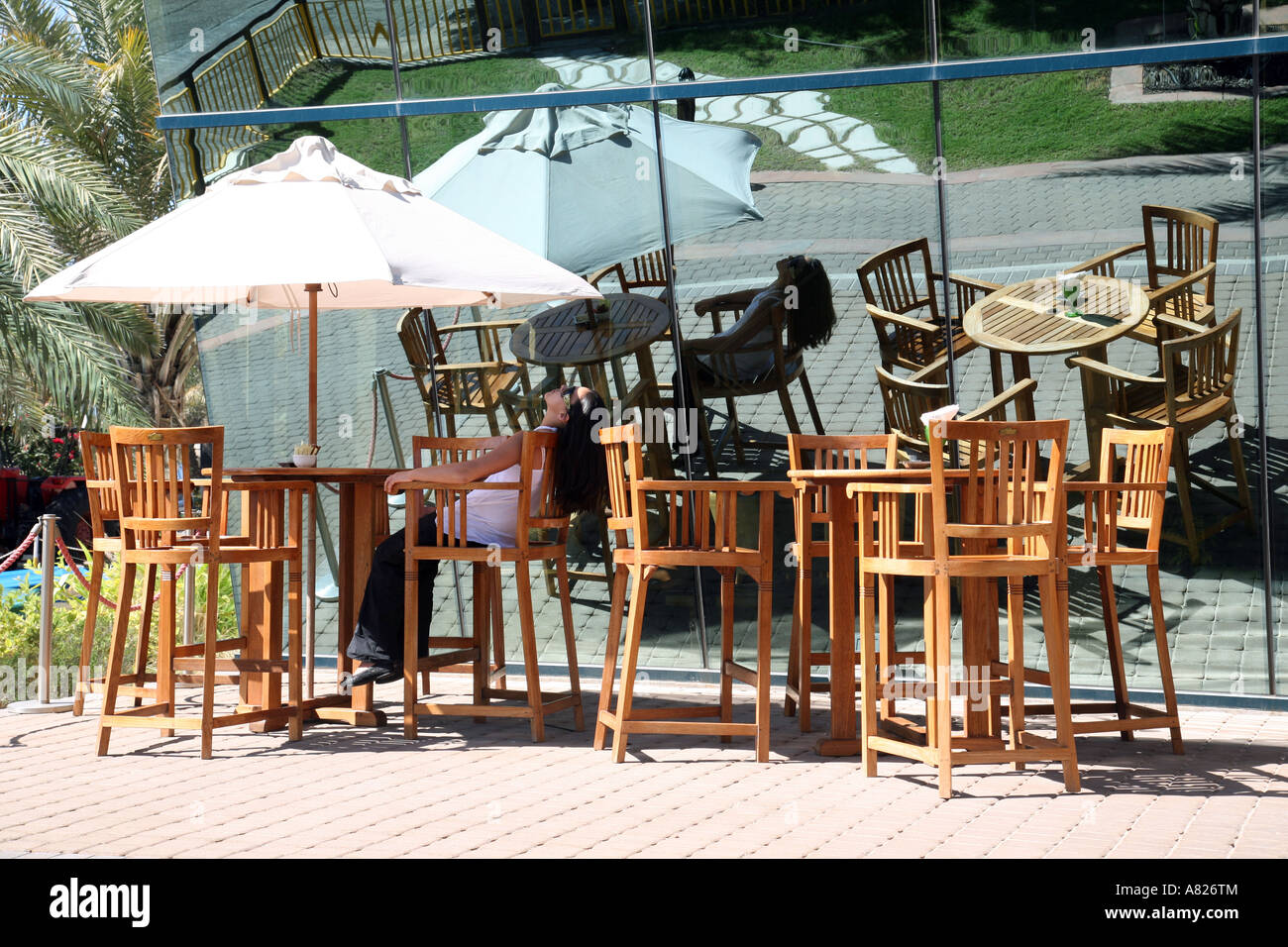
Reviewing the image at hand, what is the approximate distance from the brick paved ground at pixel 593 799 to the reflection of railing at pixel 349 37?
392cm

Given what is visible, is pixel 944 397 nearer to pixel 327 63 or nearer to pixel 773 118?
pixel 773 118

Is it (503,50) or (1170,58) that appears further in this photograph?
(503,50)

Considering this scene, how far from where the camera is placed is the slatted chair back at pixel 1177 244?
6.60m

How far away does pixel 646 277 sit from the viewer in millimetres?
7441

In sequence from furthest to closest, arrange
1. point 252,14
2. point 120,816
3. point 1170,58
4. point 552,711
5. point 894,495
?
point 252,14 → point 1170,58 → point 552,711 → point 894,495 → point 120,816

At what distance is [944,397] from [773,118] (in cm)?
176

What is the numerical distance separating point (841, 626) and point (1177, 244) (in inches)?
113

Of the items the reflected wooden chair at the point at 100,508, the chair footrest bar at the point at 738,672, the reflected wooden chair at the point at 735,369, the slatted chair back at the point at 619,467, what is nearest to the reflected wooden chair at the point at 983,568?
the chair footrest bar at the point at 738,672

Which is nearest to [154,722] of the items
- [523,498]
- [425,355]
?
[523,498]

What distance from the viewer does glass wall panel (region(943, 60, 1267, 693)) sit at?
6.54 metres

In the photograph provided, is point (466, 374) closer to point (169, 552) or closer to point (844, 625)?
point (169, 552)

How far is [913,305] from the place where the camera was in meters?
7.05

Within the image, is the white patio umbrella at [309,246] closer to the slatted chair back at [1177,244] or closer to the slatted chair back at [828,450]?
the slatted chair back at [828,450]

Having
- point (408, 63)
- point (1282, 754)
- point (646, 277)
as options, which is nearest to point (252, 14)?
point (408, 63)
